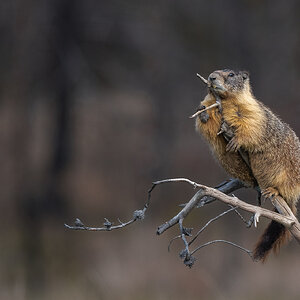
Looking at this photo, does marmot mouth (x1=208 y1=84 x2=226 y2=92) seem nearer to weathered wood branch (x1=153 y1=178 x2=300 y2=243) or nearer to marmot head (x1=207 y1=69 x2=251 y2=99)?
marmot head (x1=207 y1=69 x2=251 y2=99)

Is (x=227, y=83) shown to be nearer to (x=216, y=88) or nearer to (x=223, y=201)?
(x=216, y=88)

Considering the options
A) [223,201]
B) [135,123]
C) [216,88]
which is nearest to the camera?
[223,201]

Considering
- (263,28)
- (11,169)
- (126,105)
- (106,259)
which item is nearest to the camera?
(106,259)

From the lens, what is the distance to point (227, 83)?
507 centimetres

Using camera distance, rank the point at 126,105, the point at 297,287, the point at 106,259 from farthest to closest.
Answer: the point at 126,105 → the point at 106,259 → the point at 297,287

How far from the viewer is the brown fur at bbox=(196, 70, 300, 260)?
506cm

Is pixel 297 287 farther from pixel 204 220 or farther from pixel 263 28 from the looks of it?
pixel 263 28

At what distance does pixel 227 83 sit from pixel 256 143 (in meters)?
0.44

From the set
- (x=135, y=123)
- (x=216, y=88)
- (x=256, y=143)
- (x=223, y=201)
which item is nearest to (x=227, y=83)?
(x=216, y=88)

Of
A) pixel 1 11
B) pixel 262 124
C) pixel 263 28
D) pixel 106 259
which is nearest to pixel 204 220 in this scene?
pixel 106 259

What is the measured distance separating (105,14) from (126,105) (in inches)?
122

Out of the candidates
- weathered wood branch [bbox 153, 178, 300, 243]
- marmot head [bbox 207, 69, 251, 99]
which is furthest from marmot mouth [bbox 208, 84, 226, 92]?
weathered wood branch [bbox 153, 178, 300, 243]

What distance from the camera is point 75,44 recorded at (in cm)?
1354

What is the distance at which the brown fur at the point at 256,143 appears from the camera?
506 cm
